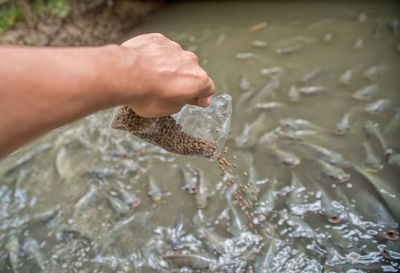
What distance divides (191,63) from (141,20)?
4954 mm

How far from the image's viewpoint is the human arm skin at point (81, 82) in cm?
103

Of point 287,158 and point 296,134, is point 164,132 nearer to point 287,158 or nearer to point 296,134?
point 287,158

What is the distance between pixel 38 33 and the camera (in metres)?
5.25

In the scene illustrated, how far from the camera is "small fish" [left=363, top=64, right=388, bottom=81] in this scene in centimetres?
380

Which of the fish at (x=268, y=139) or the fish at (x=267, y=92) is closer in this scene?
the fish at (x=268, y=139)

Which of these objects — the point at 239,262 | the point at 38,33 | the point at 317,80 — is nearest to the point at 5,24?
the point at 38,33

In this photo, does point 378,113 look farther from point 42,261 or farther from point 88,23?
point 88,23

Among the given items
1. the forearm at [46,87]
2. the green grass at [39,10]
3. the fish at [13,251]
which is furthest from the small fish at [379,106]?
the green grass at [39,10]

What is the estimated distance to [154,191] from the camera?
9.83ft

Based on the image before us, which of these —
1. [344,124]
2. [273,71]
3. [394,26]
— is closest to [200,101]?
[344,124]

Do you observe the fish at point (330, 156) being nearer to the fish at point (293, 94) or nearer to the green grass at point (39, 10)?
the fish at point (293, 94)

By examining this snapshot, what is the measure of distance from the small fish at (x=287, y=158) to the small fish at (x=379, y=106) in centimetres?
94

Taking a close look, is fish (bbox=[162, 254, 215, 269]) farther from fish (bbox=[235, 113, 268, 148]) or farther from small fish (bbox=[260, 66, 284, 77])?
small fish (bbox=[260, 66, 284, 77])

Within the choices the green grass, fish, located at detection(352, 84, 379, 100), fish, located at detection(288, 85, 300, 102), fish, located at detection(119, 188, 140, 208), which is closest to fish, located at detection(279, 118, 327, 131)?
fish, located at detection(288, 85, 300, 102)
